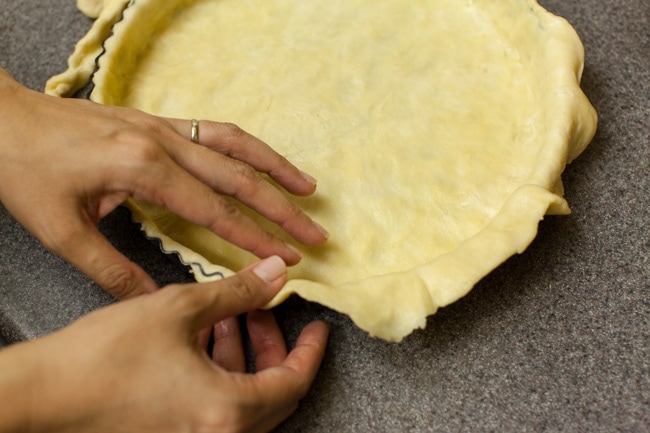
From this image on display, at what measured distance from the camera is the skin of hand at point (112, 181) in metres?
0.77

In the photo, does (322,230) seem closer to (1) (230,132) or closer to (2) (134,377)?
(1) (230,132)

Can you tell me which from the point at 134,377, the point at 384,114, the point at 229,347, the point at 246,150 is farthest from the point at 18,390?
the point at 384,114

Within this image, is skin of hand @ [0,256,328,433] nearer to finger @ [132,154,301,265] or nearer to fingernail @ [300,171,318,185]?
finger @ [132,154,301,265]

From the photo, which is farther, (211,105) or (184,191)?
(211,105)

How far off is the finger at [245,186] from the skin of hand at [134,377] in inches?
6.5

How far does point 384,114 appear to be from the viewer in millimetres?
997

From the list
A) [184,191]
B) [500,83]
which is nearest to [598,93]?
[500,83]

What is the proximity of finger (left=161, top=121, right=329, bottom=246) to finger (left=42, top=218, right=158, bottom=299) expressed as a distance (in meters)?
0.15

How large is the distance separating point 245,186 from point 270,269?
0.45ft

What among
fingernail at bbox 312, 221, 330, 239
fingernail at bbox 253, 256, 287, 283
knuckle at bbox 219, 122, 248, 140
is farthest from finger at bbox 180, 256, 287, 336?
knuckle at bbox 219, 122, 248, 140

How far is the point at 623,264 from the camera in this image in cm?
96

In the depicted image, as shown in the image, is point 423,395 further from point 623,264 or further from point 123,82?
point 123,82

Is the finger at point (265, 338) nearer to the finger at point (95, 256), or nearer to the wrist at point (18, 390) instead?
the finger at point (95, 256)

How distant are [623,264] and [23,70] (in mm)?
1257
